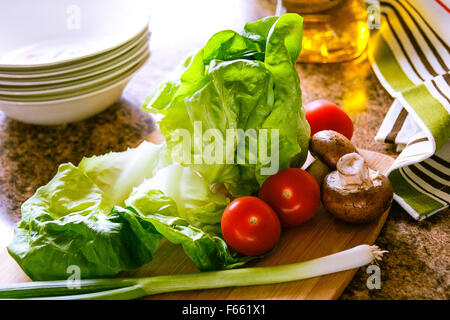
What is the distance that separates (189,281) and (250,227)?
152mm

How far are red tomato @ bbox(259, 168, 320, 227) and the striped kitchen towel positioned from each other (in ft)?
0.73

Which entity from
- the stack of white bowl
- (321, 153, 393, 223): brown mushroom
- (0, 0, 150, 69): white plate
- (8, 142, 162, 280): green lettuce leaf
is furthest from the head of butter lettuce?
(0, 0, 150, 69): white plate

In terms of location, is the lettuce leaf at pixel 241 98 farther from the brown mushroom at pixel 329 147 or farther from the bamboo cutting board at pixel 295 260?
the bamboo cutting board at pixel 295 260

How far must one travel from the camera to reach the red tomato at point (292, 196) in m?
1.04

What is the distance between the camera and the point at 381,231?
1106 mm

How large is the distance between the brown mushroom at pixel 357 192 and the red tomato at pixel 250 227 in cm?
13

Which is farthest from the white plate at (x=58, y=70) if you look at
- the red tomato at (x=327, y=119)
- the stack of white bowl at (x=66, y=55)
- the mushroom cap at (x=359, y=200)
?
the mushroom cap at (x=359, y=200)

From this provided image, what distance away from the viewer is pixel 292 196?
1042mm

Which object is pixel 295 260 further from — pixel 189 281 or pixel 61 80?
pixel 61 80

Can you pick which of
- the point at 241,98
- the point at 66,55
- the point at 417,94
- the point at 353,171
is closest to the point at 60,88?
the point at 66,55

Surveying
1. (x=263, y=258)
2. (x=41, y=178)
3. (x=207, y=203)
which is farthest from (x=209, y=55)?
(x=41, y=178)
